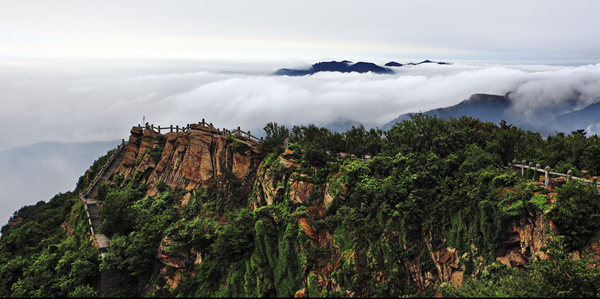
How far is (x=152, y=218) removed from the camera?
92.5 ft

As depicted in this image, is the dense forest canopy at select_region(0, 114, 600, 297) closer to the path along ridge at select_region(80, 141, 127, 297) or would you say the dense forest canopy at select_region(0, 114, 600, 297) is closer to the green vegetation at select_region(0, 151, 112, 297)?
the green vegetation at select_region(0, 151, 112, 297)

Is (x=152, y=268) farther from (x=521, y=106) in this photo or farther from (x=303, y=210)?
(x=521, y=106)

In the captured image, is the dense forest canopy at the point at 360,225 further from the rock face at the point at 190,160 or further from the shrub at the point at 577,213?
the rock face at the point at 190,160

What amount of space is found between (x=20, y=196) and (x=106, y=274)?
215 m

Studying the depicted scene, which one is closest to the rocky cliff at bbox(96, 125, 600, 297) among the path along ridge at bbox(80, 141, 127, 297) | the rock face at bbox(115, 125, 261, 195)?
the rock face at bbox(115, 125, 261, 195)

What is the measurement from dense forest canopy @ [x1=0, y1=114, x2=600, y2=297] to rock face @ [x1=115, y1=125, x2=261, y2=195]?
1.24 meters

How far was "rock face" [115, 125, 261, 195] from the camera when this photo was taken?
29688mm

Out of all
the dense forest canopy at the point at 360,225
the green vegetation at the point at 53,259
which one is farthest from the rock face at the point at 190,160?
the green vegetation at the point at 53,259

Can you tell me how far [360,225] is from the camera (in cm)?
1980

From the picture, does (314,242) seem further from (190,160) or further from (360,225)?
(190,160)

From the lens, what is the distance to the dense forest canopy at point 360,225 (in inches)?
579

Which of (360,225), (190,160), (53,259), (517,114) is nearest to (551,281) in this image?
(360,225)

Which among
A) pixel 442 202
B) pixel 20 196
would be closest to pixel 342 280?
pixel 442 202

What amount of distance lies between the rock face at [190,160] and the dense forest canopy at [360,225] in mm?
1237
